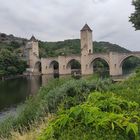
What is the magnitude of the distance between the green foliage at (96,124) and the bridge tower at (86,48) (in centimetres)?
9141

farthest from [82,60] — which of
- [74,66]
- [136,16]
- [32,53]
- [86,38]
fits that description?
[136,16]

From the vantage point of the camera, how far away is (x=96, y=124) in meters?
4.54

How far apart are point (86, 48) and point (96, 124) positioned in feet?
308

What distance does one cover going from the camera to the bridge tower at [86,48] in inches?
3816

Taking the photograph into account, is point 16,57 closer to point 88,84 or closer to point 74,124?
point 88,84

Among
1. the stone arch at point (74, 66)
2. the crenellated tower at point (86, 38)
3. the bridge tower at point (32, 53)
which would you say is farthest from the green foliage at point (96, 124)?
the bridge tower at point (32, 53)

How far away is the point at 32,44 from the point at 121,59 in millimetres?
35250

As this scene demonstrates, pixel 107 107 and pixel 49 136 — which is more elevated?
pixel 107 107

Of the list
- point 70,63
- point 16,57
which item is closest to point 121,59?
point 70,63

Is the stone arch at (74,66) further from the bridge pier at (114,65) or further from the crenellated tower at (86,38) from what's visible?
the bridge pier at (114,65)

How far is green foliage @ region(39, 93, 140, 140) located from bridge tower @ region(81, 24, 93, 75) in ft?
300

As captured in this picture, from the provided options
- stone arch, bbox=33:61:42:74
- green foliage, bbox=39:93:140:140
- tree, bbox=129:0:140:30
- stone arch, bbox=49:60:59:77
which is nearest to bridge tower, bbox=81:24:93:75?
stone arch, bbox=49:60:59:77

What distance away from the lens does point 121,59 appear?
91000mm

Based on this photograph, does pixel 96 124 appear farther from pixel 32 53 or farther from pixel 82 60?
pixel 32 53
